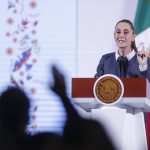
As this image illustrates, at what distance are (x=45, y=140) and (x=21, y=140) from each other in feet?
0.10

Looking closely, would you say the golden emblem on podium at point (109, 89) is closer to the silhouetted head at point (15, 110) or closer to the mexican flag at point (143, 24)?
the silhouetted head at point (15, 110)

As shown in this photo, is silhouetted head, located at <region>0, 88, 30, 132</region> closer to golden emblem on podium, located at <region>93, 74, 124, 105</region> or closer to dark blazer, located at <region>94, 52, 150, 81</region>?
golden emblem on podium, located at <region>93, 74, 124, 105</region>

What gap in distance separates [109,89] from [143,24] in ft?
5.13

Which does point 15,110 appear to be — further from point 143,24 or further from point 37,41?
point 143,24

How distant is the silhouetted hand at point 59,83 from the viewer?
510 millimetres

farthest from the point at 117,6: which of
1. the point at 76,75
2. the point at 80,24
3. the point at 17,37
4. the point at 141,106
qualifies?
the point at 141,106

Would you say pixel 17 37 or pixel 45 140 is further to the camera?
pixel 17 37

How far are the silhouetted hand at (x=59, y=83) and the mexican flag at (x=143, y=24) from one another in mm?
2567

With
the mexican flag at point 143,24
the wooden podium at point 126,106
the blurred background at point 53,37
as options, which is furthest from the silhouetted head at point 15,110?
the mexican flag at point 143,24

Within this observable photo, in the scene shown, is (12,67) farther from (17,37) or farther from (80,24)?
(80,24)

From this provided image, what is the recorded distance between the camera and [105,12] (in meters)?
3.05

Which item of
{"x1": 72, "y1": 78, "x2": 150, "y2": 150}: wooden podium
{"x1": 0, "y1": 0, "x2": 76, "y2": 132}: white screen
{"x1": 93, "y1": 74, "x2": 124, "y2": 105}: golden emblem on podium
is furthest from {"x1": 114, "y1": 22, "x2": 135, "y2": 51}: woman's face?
{"x1": 93, "y1": 74, "x2": 124, "y2": 105}: golden emblem on podium

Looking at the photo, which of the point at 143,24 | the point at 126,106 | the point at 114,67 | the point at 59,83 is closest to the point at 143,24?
the point at 143,24

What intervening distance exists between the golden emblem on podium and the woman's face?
1398mm
